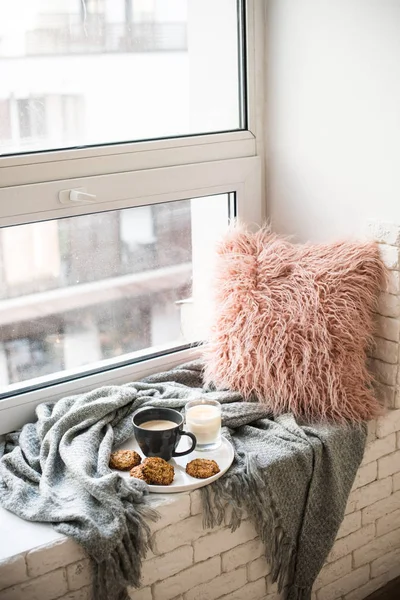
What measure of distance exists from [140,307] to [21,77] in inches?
28.4

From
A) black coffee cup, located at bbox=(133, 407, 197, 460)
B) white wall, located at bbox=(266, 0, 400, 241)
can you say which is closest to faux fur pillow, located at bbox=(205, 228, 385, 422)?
white wall, located at bbox=(266, 0, 400, 241)

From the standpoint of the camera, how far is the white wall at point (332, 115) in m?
1.93

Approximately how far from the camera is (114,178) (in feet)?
6.60

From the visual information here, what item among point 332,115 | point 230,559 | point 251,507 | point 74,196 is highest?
point 332,115

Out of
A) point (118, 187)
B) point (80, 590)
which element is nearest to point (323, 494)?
point (80, 590)

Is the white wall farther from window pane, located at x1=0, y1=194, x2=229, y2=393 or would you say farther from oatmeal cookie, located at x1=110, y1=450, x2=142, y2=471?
oatmeal cookie, located at x1=110, y1=450, x2=142, y2=471

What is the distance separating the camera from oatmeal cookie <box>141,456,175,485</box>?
1688 millimetres

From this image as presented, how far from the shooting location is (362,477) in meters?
2.04

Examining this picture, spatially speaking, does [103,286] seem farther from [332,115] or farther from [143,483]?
[332,115]

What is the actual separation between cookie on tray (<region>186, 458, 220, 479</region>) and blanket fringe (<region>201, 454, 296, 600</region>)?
0.03 meters

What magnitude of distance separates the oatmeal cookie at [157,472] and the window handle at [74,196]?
70 cm

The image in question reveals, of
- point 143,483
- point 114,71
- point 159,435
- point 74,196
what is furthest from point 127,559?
point 114,71

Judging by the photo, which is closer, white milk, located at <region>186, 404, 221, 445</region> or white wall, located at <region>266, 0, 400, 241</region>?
white milk, located at <region>186, 404, 221, 445</region>

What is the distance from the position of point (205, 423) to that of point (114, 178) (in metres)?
0.70
